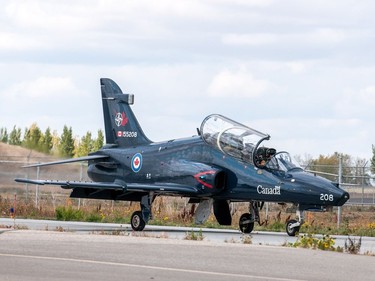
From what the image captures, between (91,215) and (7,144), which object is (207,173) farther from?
(7,144)

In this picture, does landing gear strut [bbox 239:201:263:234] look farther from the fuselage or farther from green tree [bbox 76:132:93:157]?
green tree [bbox 76:132:93:157]

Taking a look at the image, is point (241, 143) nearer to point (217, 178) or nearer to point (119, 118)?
point (217, 178)

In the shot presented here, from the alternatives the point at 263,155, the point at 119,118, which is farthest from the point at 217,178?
the point at 119,118

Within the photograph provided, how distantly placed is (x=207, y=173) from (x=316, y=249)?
29.4ft

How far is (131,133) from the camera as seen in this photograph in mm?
33250

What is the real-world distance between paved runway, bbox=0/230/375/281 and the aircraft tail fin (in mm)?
13070

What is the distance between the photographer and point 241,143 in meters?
27.9

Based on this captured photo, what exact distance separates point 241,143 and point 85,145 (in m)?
75.8

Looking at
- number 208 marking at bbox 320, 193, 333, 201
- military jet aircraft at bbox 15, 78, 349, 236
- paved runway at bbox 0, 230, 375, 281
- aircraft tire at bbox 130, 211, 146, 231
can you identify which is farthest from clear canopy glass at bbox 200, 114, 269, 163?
paved runway at bbox 0, 230, 375, 281

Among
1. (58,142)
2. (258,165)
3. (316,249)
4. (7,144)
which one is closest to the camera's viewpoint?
(316,249)

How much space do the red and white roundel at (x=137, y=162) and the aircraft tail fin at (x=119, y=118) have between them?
62.7 inches

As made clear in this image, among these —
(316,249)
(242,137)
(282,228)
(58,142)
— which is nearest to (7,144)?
(282,228)

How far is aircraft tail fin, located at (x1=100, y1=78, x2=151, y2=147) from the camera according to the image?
33.2 m

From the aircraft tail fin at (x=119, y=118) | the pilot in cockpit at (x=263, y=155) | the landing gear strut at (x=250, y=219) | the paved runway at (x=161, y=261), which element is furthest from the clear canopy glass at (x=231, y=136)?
the paved runway at (x=161, y=261)
